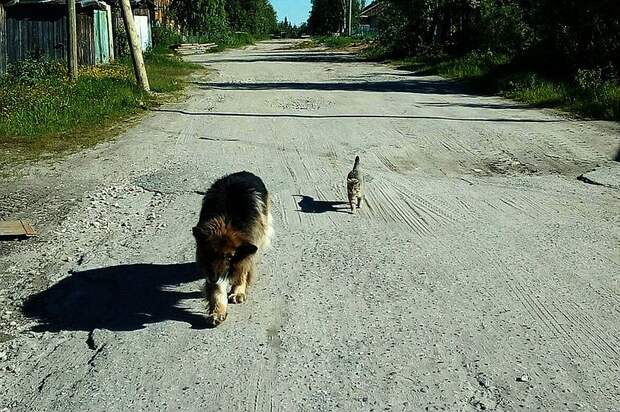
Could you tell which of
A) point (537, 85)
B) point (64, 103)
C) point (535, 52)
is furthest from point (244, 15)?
point (64, 103)

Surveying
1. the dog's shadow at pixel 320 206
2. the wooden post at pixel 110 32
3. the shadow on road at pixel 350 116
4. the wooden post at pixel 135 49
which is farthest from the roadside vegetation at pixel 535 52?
the wooden post at pixel 110 32

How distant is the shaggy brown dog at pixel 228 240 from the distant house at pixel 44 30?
52.6 ft

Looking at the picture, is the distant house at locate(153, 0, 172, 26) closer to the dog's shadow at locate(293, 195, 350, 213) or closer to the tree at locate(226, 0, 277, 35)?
the tree at locate(226, 0, 277, 35)

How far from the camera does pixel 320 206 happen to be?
26.1ft

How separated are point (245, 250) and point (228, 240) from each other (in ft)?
0.43

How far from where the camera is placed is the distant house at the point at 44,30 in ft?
68.7

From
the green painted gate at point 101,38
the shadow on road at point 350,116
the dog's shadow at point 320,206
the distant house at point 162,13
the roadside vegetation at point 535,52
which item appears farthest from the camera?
the distant house at point 162,13

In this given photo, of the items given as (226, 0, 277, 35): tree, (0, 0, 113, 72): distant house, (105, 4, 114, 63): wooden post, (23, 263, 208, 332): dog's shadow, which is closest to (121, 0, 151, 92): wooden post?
(0, 0, 113, 72): distant house

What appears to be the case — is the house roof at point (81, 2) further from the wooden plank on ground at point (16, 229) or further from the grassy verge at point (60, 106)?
the wooden plank on ground at point (16, 229)

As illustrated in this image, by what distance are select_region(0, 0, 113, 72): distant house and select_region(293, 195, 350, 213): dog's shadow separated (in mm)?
13974

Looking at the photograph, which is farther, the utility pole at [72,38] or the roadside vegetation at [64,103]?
the utility pole at [72,38]

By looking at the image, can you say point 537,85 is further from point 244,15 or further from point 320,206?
point 244,15

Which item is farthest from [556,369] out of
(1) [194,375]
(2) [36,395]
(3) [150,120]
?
(3) [150,120]

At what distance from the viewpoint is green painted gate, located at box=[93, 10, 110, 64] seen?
2645cm
